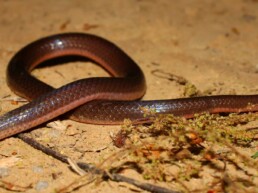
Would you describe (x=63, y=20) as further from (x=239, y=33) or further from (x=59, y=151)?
(x=59, y=151)

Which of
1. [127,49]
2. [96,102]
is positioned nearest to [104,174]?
[96,102]

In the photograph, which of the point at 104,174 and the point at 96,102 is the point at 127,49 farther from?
the point at 104,174

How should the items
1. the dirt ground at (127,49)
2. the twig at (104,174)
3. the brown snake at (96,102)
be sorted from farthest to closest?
the brown snake at (96,102) → the dirt ground at (127,49) → the twig at (104,174)

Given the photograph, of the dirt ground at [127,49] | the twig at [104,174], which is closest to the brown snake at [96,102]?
the dirt ground at [127,49]

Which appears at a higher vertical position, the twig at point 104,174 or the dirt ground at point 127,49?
the dirt ground at point 127,49

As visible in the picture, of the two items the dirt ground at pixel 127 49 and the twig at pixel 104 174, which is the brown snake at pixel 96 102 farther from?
the twig at pixel 104 174

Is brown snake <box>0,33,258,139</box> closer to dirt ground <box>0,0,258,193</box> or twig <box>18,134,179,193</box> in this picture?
dirt ground <box>0,0,258,193</box>

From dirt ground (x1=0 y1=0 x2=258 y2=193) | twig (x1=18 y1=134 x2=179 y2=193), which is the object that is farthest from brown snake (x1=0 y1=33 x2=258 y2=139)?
twig (x1=18 y1=134 x2=179 y2=193)

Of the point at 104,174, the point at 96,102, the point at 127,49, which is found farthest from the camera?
the point at 127,49

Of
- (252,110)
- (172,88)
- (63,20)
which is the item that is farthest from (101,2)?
(252,110)
